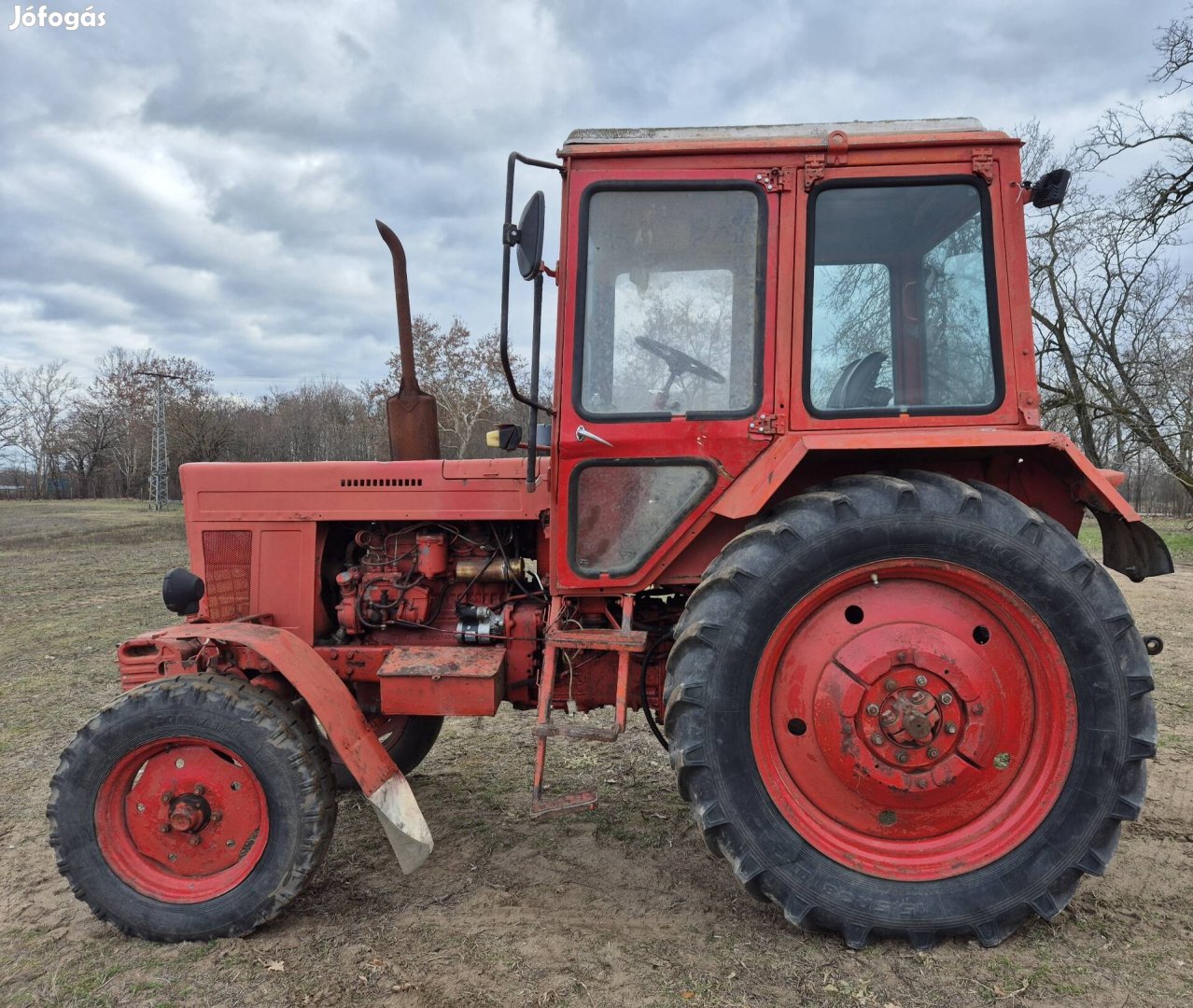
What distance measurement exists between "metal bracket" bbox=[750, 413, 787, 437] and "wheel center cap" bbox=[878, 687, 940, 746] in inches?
36.4

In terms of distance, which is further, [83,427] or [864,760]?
[83,427]

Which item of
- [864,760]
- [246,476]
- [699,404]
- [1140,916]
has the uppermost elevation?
[699,404]

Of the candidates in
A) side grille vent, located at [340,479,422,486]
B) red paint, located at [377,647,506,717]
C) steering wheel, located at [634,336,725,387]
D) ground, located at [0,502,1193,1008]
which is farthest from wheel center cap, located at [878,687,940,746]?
side grille vent, located at [340,479,422,486]

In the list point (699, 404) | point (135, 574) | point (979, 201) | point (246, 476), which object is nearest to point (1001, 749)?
point (699, 404)

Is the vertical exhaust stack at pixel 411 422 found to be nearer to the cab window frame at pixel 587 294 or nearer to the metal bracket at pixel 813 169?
the cab window frame at pixel 587 294

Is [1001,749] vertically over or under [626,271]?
under

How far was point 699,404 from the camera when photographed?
8.82 feet

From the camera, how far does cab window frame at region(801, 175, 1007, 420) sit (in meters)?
2.59

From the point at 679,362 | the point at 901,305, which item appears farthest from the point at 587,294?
the point at 901,305

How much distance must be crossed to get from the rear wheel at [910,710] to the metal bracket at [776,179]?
1.02 m

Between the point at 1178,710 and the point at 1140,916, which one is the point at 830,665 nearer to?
the point at 1140,916

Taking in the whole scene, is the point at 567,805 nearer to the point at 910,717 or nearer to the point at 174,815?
the point at 910,717

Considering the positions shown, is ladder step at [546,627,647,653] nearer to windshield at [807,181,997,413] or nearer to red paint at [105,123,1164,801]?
red paint at [105,123,1164,801]

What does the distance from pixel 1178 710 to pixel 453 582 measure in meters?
4.47
